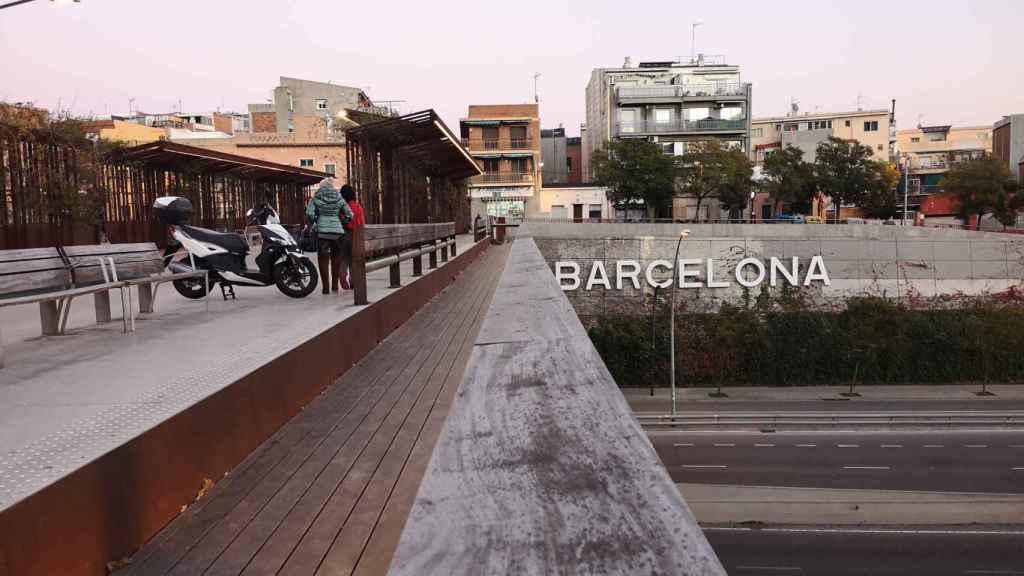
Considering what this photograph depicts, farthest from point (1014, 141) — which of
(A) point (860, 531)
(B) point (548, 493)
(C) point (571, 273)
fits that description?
(B) point (548, 493)

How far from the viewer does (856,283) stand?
41750 mm

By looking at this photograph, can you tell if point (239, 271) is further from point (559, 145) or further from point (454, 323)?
point (559, 145)

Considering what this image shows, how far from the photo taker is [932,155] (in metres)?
86.1

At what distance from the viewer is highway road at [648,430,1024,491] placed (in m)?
21.7

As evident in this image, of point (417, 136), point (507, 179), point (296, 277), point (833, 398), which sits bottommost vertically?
point (833, 398)

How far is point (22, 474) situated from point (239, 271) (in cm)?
652

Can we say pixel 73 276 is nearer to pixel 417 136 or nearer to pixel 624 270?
pixel 417 136

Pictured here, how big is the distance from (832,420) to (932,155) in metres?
69.6

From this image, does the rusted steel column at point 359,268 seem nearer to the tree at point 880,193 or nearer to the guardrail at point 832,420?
the guardrail at point 832,420

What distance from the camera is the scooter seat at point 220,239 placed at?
8.44 m

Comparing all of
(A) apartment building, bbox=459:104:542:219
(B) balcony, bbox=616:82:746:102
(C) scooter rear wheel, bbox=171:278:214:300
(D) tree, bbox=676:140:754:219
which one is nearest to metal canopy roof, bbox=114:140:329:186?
(C) scooter rear wheel, bbox=171:278:214:300

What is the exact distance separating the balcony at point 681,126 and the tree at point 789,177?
6.52 metres

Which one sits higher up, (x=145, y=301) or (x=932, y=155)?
(x=932, y=155)

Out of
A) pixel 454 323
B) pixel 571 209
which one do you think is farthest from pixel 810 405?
pixel 571 209
